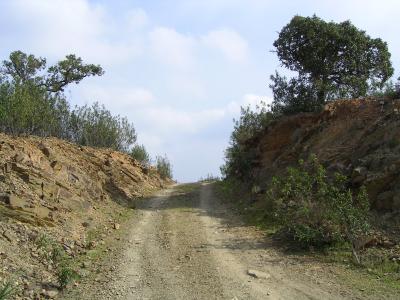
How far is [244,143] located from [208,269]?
723 inches

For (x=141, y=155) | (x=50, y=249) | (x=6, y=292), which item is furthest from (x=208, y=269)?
(x=141, y=155)

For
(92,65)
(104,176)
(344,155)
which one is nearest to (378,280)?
(344,155)

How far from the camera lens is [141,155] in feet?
143

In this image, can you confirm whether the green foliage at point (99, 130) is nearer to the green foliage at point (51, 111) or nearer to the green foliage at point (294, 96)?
the green foliage at point (51, 111)

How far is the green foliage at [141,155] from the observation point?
4294 cm

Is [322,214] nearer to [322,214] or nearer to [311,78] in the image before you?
[322,214]

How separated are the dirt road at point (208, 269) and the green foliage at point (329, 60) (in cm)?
1047

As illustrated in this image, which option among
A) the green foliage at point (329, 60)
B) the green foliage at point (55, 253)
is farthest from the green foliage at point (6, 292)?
the green foliage at point (329, 60)

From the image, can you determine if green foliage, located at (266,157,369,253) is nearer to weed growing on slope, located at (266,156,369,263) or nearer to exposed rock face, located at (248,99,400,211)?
weed growing on slope, located at (266,156,369,263)

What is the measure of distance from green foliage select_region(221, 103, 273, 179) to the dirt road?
10090 mm

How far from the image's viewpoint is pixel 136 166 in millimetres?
34125

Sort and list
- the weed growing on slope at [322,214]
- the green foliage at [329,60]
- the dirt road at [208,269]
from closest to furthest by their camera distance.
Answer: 1. the dirt road at [208,269]
2. the weed growing on slope at [322,214]
3. the green foliage at [329,60]

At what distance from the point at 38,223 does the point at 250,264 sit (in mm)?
6371

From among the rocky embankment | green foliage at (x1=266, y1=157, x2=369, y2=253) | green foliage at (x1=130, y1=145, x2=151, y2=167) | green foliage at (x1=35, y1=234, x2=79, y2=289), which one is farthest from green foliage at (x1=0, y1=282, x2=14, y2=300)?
green foliage at (x1=130, y1=145, x2=151, y2=167)
